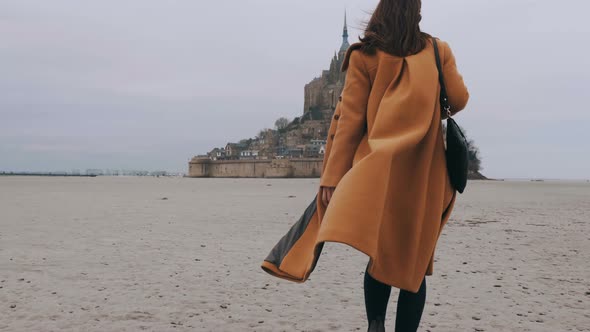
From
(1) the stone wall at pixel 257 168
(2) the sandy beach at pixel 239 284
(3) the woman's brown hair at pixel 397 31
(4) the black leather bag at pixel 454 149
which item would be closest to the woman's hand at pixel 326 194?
(4) the black leather bag at pixel 454 149

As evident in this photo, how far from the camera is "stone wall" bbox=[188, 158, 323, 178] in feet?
265

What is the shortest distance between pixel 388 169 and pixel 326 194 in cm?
35

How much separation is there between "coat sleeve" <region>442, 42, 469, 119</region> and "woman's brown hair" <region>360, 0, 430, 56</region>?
146mm

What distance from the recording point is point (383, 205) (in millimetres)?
1962

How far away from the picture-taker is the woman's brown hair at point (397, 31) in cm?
221

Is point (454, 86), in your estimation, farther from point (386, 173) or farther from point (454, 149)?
point (386, 173)

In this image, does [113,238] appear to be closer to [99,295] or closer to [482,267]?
[99,295]

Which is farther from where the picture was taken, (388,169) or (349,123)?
(349,123)

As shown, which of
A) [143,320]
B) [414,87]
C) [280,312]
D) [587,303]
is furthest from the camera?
[587,303]

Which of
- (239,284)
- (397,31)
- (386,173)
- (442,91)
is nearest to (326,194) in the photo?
(386,173)

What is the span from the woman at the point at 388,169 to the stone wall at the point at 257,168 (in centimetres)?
7434

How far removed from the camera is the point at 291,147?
100 meters

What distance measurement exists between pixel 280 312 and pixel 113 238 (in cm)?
442

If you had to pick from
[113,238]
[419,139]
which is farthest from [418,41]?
[113,238]
